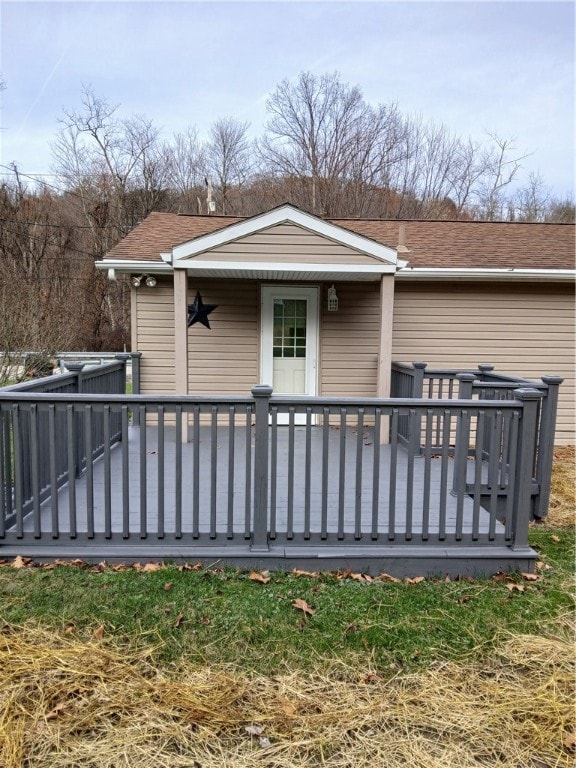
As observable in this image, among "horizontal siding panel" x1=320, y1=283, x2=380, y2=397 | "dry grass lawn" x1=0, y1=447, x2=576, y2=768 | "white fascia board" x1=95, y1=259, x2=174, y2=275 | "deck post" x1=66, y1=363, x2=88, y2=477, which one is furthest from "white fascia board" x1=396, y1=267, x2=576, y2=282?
"dry grass lawn" x1=0, y1=447, x2=576, y2=768

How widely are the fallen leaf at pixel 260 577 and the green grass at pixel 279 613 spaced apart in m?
0.04

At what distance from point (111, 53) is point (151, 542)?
974 cm

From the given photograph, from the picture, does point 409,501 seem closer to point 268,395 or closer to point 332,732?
point 268,395

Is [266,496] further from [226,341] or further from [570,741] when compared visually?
[226,341]

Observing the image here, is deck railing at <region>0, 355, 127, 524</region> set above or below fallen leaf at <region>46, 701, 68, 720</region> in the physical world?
above

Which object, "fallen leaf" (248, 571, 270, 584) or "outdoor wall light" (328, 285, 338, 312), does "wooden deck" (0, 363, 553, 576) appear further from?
"outdoor wall light" (328, 285, 338, 312)

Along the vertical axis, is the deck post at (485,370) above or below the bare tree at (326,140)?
below

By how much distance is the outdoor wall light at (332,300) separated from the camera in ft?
24.4

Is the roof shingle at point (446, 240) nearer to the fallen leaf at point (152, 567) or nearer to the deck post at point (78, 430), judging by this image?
the deck post at point (78, 430)

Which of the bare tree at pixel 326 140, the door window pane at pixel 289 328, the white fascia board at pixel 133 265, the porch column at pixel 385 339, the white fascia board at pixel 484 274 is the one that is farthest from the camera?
the bare tree at pixel 326 140

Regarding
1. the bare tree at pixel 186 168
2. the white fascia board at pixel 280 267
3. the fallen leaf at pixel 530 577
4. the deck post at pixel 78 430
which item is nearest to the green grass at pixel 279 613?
the fallen leaf at pixel 530 577

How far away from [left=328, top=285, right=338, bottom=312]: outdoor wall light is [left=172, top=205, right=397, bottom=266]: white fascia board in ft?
4.31

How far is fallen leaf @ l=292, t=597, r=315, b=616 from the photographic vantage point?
114 inches

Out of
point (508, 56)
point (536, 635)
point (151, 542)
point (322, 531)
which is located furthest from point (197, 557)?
point (508, 56)
